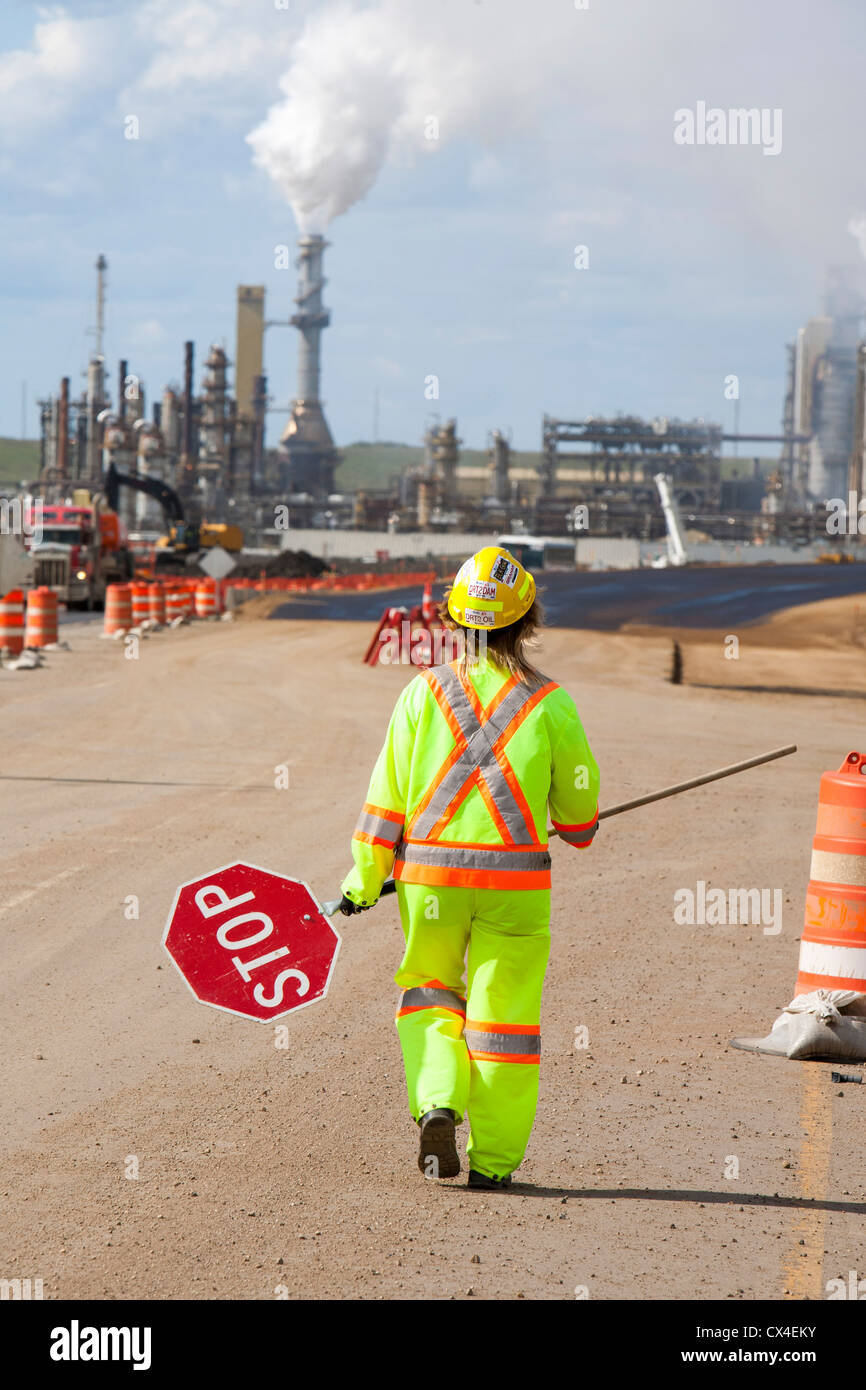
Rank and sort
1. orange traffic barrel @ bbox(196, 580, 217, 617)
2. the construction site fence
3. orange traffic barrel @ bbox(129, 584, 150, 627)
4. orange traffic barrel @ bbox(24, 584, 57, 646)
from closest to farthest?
orange traffic barrel @ bbox(24, 584, 57, 646)
orange traffic barrel @ bbox(129, 584, 150, 627)
orange traffic barrel @ bbox(196, 580, 217, 617)
the construction site fence

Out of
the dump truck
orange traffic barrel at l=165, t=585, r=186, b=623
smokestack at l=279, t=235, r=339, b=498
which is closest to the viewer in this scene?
orange traffic barrel at l=165, t=585, r=186, b=623

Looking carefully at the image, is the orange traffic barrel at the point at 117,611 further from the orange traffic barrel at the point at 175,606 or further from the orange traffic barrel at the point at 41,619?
the orange traffic barrel at the point at 175,606

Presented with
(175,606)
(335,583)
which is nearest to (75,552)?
(175,606)

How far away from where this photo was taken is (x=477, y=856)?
464 centimetres

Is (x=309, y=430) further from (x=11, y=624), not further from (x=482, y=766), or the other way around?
(x=482, y=766)

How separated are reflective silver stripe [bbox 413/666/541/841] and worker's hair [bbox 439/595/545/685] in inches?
3.4

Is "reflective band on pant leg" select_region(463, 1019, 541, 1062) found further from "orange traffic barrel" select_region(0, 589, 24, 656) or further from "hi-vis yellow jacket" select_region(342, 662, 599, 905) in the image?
"orange traffic barrel" select_region(0, 589, 24, 656)

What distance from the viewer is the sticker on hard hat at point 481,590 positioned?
475cm

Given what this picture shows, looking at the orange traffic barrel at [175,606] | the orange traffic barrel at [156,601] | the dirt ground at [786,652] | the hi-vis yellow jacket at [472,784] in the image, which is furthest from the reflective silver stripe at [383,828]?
the orange traffic barrel at [175,606]

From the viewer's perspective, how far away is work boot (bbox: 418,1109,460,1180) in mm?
4605

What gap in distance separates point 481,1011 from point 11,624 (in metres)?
20.4

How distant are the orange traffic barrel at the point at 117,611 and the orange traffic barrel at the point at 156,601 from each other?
1713mm

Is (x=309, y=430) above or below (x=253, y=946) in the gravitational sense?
above

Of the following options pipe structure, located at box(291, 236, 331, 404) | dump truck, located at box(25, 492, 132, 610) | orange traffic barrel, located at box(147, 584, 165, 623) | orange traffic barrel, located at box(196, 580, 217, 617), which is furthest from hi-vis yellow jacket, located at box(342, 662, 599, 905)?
pipe structure, located at box(291, 236, 331, 404)
